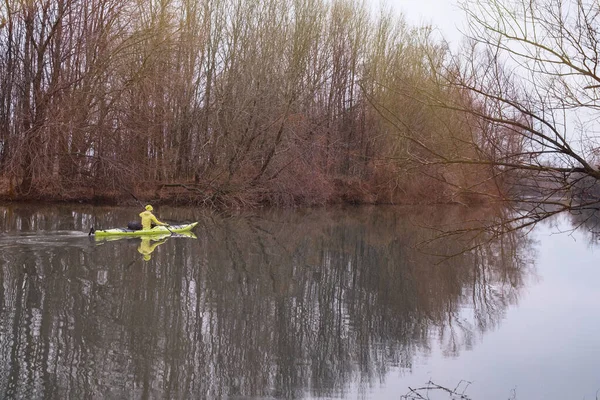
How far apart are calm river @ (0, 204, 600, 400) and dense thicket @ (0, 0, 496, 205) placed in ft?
24.5

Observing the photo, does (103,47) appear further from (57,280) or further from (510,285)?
(510,285)

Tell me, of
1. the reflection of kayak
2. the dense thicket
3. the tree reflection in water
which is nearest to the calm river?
the tree reflection in water

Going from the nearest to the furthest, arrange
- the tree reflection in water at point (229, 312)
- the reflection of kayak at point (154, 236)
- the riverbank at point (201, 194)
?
the tree reflection in water at point (229, 312) < the reflection of kayak at point (154, 236) < the riverbank at point (201, 194)

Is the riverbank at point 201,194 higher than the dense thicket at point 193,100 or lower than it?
lower

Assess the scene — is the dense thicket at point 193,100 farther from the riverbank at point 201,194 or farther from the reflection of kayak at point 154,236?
the reflection of kayak at point 154,236

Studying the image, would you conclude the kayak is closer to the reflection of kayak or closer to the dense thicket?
the reflection of kayak

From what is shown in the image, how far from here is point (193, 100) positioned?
96.7ft

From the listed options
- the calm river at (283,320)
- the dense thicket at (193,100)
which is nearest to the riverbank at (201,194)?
the dense thicket at (193,100)

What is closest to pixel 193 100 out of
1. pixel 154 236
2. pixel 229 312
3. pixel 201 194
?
pixel 201 194

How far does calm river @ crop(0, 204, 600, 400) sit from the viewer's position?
21.4ft

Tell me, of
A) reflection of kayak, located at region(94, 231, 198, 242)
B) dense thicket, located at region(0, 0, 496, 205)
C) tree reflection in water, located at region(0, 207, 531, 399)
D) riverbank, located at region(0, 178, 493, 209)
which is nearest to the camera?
tree reflection in water, located at region(0, 207, 531, 399)

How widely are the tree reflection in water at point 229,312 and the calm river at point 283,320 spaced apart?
0.03 metres

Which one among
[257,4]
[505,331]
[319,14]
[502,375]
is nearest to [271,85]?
[257,4]

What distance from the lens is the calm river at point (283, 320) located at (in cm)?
652
